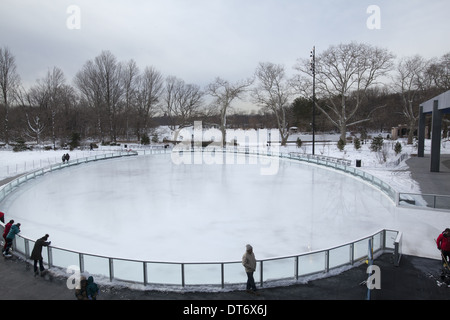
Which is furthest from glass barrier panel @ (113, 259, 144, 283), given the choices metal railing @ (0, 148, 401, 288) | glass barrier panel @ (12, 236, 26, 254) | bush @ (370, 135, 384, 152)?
bush @ (370, 135, 384, 152)

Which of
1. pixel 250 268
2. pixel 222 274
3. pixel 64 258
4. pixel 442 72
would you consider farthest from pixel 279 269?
pixel 442 72

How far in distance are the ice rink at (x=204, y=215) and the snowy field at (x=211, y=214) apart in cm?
3

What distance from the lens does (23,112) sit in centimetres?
4969

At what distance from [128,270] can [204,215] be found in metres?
6.33

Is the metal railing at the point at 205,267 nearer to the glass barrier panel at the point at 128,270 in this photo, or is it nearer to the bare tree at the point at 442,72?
the glass barrier panel at the point at 128,270

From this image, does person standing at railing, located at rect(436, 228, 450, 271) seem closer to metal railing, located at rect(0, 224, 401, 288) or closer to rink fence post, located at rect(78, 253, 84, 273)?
metal railing, located at rect(0, 224, 401, 288)

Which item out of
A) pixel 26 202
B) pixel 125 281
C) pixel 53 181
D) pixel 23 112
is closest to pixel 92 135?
pixel 23 112

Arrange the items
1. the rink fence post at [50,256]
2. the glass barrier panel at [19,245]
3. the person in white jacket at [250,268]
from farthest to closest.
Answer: the glass barrier panel at [19,245] → the rink fence post at [50,256] → the person in white jacket at [250,268]

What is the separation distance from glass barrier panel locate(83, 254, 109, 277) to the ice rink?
191cm

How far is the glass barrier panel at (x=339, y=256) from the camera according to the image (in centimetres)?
715

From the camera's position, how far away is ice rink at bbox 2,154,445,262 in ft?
32.1

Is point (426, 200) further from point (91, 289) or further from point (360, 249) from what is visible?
point (91, 289)

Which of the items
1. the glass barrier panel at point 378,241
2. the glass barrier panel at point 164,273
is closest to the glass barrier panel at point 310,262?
the glass barrier panel at point 378,241
